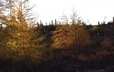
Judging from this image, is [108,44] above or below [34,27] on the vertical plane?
below

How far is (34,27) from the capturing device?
3048 centimetres

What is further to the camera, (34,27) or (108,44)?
(108,44)

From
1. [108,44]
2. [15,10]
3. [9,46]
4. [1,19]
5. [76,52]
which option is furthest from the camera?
[108,44]

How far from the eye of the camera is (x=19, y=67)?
29266mm

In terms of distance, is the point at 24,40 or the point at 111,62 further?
the point at 111,62

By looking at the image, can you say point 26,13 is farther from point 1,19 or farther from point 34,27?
point 1,19

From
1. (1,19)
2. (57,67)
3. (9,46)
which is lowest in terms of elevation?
(57,67)

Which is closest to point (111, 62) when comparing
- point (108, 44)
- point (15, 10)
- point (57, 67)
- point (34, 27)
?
point (57, 67)

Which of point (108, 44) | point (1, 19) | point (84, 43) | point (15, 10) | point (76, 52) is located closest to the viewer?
point (1, 19)

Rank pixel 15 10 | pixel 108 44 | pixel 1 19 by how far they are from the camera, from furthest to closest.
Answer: pixel 108 44, pixel 15 10, pixel 1 19

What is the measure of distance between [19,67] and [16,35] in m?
2.84

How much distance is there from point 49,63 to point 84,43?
13364 millimetres

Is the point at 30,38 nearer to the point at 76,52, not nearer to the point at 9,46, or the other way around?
the point at 9,46

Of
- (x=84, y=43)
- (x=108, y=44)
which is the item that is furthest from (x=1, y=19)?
(x=108, y=44)
